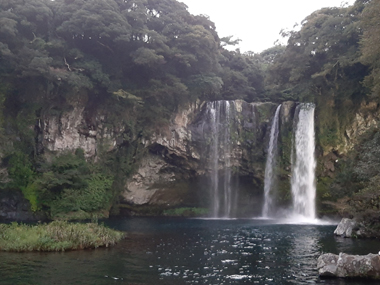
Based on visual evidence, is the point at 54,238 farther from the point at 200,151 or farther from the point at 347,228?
the point at 200,151

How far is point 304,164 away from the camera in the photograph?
27.1 metres

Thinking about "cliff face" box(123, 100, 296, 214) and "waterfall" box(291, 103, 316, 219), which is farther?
"cliff face" box(123, 100, 296, 214)

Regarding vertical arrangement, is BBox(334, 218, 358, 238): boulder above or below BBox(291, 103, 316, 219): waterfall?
below

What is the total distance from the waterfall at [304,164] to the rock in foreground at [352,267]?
729 inches

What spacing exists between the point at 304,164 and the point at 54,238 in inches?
796

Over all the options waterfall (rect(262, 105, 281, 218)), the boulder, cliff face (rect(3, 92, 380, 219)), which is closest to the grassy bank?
the boulder

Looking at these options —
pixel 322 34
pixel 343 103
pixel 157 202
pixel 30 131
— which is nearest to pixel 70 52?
pixel 30 131

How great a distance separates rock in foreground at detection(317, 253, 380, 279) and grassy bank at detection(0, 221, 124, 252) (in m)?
7.23

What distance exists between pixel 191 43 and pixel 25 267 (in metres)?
22.9

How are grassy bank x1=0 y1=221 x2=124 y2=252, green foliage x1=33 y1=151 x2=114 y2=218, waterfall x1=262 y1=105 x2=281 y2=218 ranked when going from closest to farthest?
grassy bank x1=0 y1=221 x2=124 y2=252 < green foliage x1=33 y1=151 x2=114 y2=218 < waterfall x1=262 y1=105 x2=281 y2=218

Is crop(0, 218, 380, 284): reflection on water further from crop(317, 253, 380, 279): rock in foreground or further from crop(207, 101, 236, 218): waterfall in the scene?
crop(207, 101, 236, 218): waterfall

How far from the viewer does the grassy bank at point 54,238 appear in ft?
36.9

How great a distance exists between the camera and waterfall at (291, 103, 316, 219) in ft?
86.9

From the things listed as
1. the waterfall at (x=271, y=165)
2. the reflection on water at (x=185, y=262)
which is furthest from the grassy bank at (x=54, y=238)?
the waterfall at (x=271, y=165)
